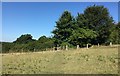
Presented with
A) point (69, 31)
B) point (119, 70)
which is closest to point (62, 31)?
point (69, 31)

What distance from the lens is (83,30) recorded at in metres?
63.7

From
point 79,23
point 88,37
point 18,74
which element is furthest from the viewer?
point 79,23

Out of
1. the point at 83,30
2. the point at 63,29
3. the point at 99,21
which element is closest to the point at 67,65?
the point at 83,30

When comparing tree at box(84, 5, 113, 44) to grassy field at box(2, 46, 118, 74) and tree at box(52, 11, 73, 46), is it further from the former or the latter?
grassy field at box(2, 46, 118, 74)

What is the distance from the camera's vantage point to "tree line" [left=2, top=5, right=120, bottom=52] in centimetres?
6312

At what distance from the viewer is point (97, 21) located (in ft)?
221

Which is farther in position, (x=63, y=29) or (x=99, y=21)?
(x=99, y=21)

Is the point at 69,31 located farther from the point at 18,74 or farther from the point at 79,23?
the point at 18,74

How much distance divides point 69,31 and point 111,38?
11.3 metres

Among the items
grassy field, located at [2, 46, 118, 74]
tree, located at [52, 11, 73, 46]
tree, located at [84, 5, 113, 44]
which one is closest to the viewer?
grassy field, located at [2, 46, 118, 74]

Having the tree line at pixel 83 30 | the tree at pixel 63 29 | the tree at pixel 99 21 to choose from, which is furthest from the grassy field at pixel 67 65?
the tree at pixel 99 21

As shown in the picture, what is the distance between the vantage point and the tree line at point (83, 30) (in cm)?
6312

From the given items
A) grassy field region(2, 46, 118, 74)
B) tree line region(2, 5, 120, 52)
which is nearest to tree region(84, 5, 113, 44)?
tree line region(2, 5, 120, 52)

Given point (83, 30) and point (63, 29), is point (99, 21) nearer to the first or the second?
point (83, 30)
